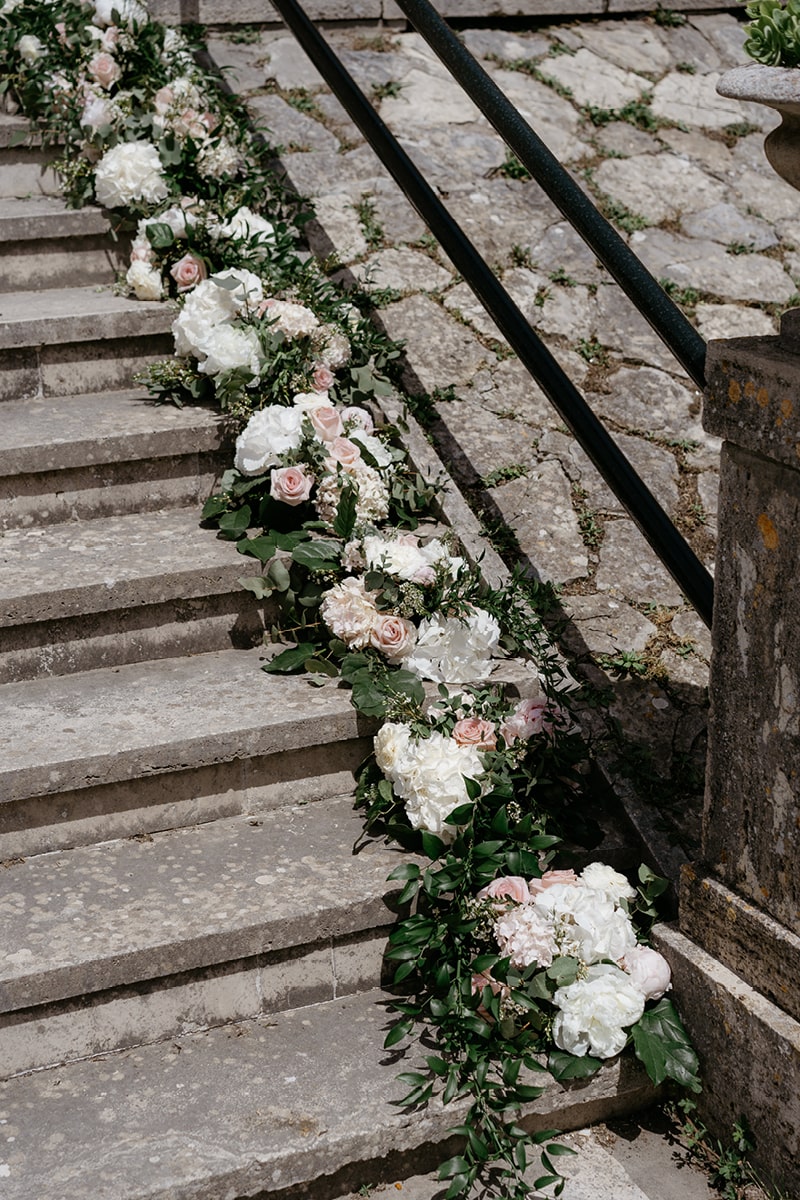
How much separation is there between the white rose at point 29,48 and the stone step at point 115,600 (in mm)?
1794

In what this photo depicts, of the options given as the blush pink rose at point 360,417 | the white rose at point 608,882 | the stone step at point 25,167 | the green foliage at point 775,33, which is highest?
the green foliage at point 775,33

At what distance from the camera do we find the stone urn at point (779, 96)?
1.64 meters

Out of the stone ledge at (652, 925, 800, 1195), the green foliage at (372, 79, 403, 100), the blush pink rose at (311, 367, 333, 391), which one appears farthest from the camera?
the green foliage at (372, 79, 403, 100)

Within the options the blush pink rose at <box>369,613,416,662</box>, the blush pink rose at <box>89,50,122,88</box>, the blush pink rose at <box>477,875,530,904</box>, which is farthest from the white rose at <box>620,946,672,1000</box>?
the blush pink rose at <box>89,50,122,88</box>

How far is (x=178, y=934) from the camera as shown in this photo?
7.09ft

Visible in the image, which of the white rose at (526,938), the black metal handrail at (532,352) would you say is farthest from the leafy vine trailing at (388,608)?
the black metal handrail at (532,352)

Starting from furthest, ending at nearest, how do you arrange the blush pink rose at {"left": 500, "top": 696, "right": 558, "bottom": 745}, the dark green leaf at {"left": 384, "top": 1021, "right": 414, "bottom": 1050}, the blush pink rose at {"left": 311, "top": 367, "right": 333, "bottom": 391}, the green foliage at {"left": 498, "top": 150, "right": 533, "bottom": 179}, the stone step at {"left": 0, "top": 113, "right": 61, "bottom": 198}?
1. the green foliage at {"left": 498, "top": 150, "right": 533, "bottom": 179}
2. the stone step at {"left": 0, "top": 113, "right": 61, "bottom": 198}
3. the blush pink rose at {"left": 311, "top": 367, "right": 333, "bottom": 391}
4. the blush pink rose at {"left": 500, "top": 696, "right": 558, "bottom": 745}
5. the dark green leaf at {"left": 384, "top": 1021, "right": 414, "bottom": 1050}

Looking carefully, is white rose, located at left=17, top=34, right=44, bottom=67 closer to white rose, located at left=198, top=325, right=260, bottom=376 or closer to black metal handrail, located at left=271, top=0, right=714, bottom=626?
black metal handrail, located at left=271, top=0, right=714, bottom=626

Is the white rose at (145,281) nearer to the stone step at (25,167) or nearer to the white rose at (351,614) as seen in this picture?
the stone step at (25,167)

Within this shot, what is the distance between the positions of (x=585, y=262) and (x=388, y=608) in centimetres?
176

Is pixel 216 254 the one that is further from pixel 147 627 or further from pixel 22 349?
pixel 147 627

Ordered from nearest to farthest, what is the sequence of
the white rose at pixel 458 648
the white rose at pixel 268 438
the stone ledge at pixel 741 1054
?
the stone ledge at pixel 741 1054 → the white rose at pixel 458 648 → the white rose at pixel 268 438

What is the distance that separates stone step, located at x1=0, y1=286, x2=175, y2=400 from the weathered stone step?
0.18 meters

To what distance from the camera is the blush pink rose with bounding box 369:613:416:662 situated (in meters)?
2.59
